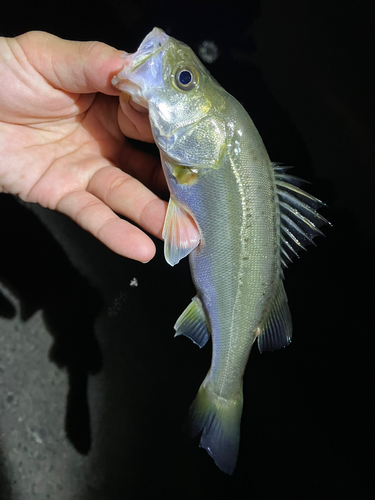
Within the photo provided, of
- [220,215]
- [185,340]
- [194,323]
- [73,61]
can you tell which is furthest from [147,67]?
[185,340]

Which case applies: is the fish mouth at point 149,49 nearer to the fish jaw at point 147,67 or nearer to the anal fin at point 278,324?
the fish jaw at point 147,67

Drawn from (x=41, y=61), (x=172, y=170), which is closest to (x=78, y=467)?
(x=172, y=170)

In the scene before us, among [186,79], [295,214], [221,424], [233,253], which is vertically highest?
[186,79]

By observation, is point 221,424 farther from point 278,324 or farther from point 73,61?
point 73,61

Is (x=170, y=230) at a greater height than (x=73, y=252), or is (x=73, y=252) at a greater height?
(x=170, y=230)

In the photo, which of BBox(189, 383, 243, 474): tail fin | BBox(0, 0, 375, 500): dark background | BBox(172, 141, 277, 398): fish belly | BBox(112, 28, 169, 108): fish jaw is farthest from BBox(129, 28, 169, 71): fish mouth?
BBox(189, 383, 243, 474): tail fin

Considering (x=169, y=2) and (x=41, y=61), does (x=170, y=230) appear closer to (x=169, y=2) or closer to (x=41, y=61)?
(x=41, y=61)

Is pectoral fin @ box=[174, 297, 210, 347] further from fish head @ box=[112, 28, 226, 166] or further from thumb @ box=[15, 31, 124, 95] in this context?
thumb @ box=[15, 31, 124, 95]
